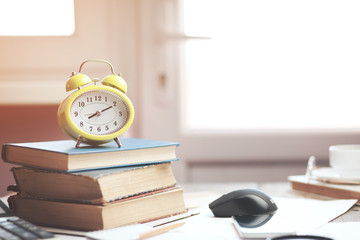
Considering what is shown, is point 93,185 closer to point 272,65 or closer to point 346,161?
point 346,161

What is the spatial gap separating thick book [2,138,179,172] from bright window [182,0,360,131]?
3.33 ft

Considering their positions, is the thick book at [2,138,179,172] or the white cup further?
the white cup

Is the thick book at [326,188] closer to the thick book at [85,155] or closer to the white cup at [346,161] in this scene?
the white cup at [346,161]

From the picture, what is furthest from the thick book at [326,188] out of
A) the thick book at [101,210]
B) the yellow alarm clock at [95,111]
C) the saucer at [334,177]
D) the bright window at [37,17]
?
the bright window at [37,17]

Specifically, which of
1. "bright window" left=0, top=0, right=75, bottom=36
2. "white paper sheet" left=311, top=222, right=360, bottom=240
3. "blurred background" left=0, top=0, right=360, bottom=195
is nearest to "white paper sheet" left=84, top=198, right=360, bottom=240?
"white paper sheet" left=311, top=222, right=360, bottom=240

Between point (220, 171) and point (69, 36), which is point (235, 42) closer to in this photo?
point (220, 171)

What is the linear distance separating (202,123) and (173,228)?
1.13m

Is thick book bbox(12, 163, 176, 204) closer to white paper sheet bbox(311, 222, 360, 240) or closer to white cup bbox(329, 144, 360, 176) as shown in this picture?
white paper sheet bbox(311, 222, 360, 240)

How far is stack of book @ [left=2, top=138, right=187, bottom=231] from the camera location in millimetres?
723

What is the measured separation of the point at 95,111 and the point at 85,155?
10 cm

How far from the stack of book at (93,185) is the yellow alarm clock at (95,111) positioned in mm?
26

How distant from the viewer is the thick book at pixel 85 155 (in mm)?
732

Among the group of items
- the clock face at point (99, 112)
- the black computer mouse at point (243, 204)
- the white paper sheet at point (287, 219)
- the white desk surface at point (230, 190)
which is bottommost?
the white desk surface at point (230, 190)

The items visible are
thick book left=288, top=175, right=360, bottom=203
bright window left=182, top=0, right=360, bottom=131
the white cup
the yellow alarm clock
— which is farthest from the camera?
bright window left=182, top=0, right=360, bottom=131
